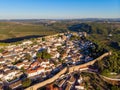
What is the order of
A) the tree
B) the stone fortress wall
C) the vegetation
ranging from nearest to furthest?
the stone fortress wall, the tree, the vegetation

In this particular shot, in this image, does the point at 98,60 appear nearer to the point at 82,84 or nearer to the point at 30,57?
the point at 82,84

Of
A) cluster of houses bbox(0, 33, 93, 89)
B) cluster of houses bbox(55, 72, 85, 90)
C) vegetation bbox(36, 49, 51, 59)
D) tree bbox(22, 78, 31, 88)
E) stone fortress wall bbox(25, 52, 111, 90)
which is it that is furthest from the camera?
vegetation bbox(36, 49, 51, 59)

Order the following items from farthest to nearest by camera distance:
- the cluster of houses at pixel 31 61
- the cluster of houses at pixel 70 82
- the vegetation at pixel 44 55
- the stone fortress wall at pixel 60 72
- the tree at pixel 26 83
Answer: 1. the vegetation at pixel 44 55
2. the cluster of houses at pixel 31 61
3. the tree at pixel 26 83
4. the cluster of houses at pixel 70 82
5. the stone fortress wall at pixel 60 72

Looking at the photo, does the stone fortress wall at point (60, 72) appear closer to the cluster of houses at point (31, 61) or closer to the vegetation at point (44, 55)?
the cluster of houses at point (31, 61)

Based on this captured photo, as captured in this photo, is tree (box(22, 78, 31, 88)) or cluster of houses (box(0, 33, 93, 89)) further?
cluster of houses (box(0, 33, 93, 89))

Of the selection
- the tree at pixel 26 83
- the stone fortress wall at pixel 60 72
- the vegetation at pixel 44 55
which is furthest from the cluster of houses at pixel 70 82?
the vegetation at pixel 44 55

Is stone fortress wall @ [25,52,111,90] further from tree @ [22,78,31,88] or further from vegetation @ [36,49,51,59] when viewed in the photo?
vegetation @ [36,49,51,59]

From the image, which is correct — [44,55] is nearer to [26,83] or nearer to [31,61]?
[31,61]

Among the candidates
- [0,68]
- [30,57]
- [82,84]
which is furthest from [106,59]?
[0,68]

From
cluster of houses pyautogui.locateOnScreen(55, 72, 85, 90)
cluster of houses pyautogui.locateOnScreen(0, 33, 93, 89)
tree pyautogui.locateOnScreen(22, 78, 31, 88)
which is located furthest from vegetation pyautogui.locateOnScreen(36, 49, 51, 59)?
tree pyautogui.locateOnScreen(22, 78, 31, 88)

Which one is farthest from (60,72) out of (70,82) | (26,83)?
(26,83)

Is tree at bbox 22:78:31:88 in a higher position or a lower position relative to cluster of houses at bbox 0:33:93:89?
higher
